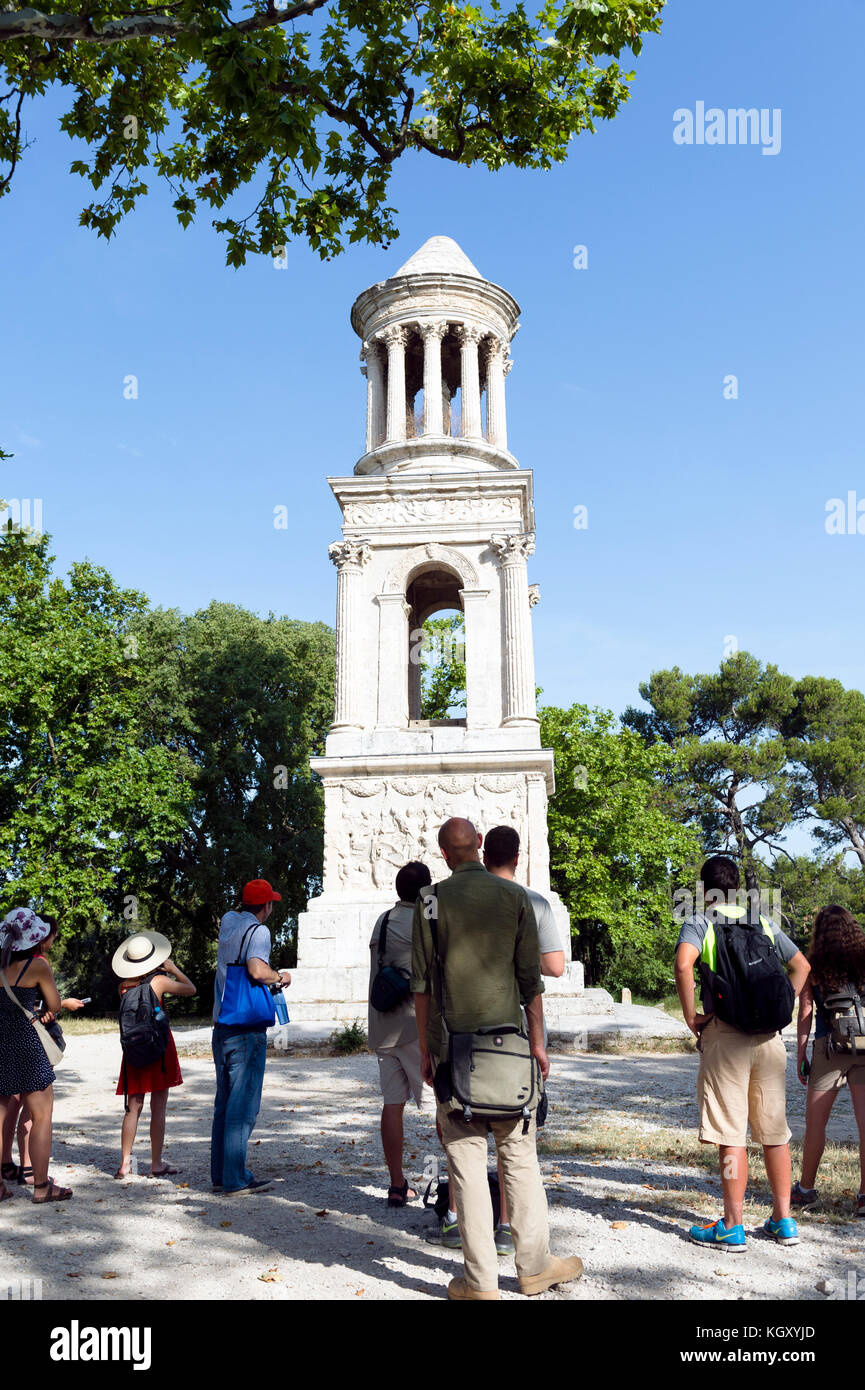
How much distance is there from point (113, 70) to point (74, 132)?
66cm

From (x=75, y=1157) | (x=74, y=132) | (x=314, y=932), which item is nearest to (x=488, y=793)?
(x=314, y=932)

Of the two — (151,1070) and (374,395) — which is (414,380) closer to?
(374,395)

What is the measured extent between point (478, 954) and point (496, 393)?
809 inches

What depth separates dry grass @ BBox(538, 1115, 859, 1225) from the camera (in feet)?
19.0

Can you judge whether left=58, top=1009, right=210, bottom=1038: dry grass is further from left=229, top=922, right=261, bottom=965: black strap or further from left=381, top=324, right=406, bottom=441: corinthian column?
left=381, top=324, right=406, bottom=441: corinthian column

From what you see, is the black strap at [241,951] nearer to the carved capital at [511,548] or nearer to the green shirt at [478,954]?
the green shirt at [478,954]

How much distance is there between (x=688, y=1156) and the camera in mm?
7105

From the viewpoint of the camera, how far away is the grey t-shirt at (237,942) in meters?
6.04

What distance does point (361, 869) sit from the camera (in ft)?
57.1

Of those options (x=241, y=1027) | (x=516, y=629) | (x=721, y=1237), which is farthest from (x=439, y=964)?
(x=516, y=629)

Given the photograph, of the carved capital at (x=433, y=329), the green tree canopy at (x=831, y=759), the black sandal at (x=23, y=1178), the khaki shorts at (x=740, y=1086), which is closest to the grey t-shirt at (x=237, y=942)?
the black sandal at (x=23, y=1178)

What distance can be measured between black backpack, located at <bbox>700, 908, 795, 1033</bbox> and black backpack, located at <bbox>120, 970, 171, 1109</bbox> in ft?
12.0

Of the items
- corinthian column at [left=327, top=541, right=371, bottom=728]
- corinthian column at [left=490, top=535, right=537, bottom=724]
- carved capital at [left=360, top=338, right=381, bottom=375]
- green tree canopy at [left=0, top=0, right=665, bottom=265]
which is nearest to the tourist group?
green tree canopy at [left=0, top=0, right=665, bottom=265]

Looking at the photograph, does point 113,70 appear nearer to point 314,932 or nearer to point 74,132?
point 74,132
